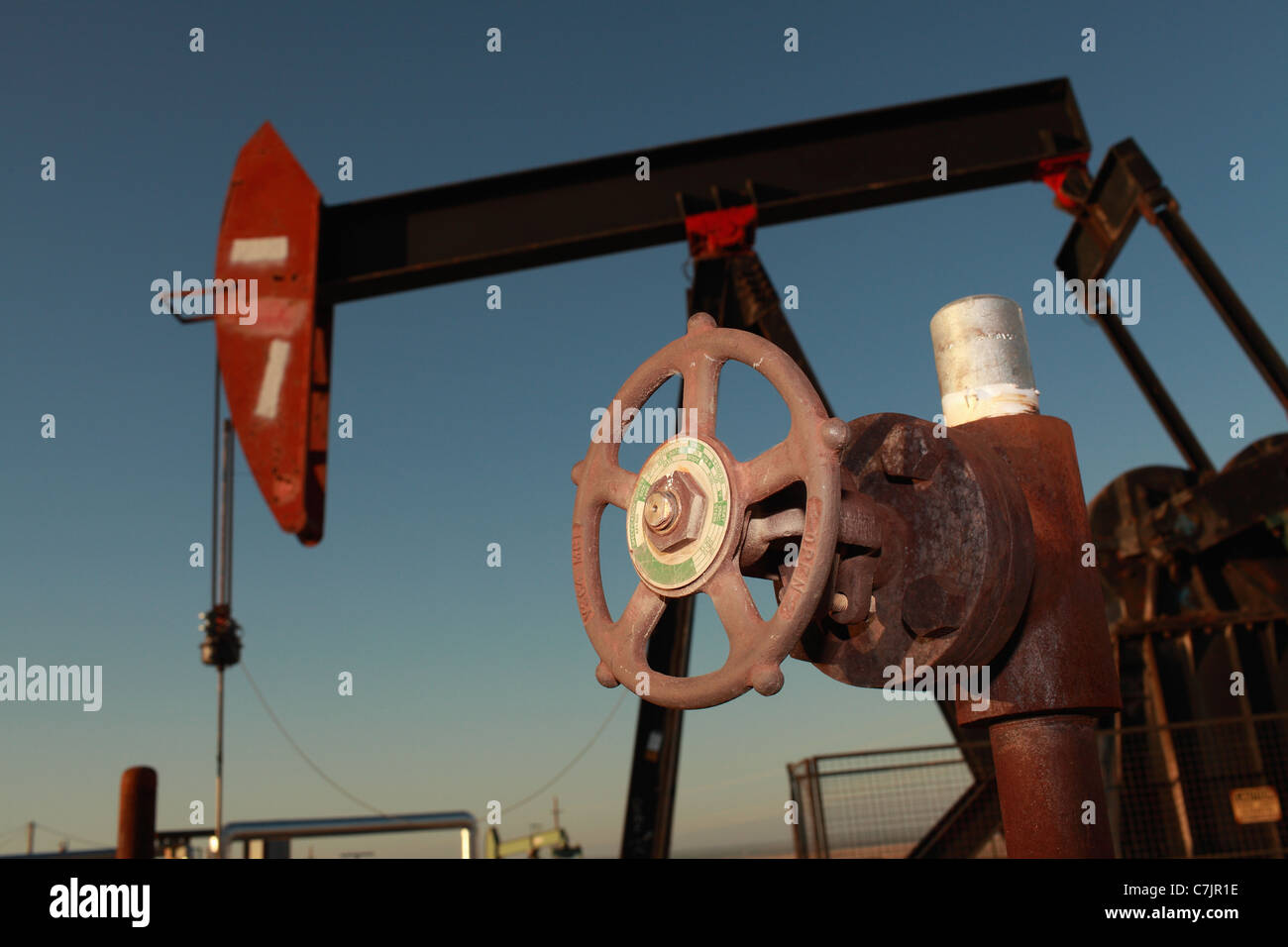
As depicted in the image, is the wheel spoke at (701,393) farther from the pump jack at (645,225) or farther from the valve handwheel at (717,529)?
the pump jack at (645,225)

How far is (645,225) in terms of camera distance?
5.46 meters

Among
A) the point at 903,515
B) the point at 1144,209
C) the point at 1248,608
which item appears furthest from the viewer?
the point at 1248,608

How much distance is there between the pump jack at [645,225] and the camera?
5016mm

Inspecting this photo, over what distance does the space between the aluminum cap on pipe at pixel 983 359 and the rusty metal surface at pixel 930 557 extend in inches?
3.6

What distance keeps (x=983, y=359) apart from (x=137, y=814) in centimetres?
239

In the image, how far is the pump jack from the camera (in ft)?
16.5

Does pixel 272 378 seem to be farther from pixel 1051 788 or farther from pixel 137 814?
pixel 1051 788

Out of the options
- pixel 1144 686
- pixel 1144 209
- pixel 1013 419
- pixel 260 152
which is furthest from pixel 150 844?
pixel 1144 686

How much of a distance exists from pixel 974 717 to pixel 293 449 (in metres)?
4.47

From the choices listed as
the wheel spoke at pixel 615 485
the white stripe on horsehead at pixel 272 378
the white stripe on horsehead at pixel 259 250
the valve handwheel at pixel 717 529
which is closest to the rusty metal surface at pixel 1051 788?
the valve handwheel at pixel 717 529

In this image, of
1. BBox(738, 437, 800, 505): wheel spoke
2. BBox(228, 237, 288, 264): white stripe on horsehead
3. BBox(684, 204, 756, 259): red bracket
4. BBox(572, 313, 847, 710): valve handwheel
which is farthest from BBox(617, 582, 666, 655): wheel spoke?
BBox(228, 237, 288, 264): white stripe on horsehead

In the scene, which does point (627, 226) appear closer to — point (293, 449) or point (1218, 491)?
point (293, 449)

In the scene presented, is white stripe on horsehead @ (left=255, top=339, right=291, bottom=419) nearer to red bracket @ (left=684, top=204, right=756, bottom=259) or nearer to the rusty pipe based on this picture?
red bracket @ (left=684, top=204, right=756, bottom=259)
